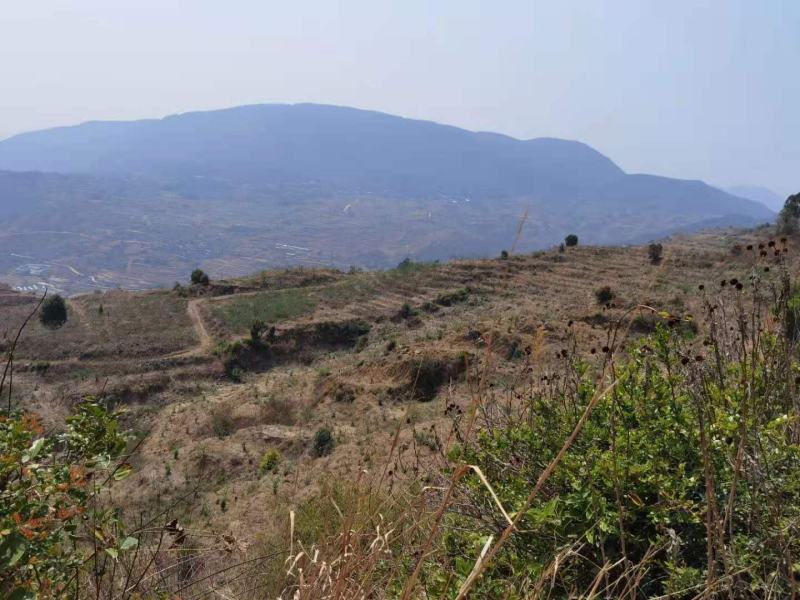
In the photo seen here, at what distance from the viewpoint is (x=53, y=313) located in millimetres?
33156

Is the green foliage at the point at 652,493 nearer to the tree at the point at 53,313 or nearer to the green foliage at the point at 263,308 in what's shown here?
the green foliage at the point at 263,308

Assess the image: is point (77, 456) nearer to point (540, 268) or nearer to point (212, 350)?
point (212, 350)

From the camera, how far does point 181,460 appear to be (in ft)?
46.4

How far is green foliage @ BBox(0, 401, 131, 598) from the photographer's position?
1.35 meters

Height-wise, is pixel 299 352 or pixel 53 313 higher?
pixel 53 313

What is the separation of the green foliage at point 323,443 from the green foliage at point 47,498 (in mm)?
10890

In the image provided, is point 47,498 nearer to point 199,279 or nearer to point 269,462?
point 269,462

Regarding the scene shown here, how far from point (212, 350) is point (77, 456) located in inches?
1115

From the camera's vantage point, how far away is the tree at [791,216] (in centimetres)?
3033

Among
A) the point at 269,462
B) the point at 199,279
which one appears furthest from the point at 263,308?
the point at 269,462

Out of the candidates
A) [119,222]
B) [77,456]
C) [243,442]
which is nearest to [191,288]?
[243,442]

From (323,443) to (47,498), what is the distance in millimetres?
11614

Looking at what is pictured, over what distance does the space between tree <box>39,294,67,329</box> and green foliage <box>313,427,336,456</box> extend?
87.2ft

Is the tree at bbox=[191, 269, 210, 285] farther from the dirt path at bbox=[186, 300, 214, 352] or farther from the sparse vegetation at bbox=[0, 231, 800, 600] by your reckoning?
the dirt path at bbox=[186, 300, 214, 352]
